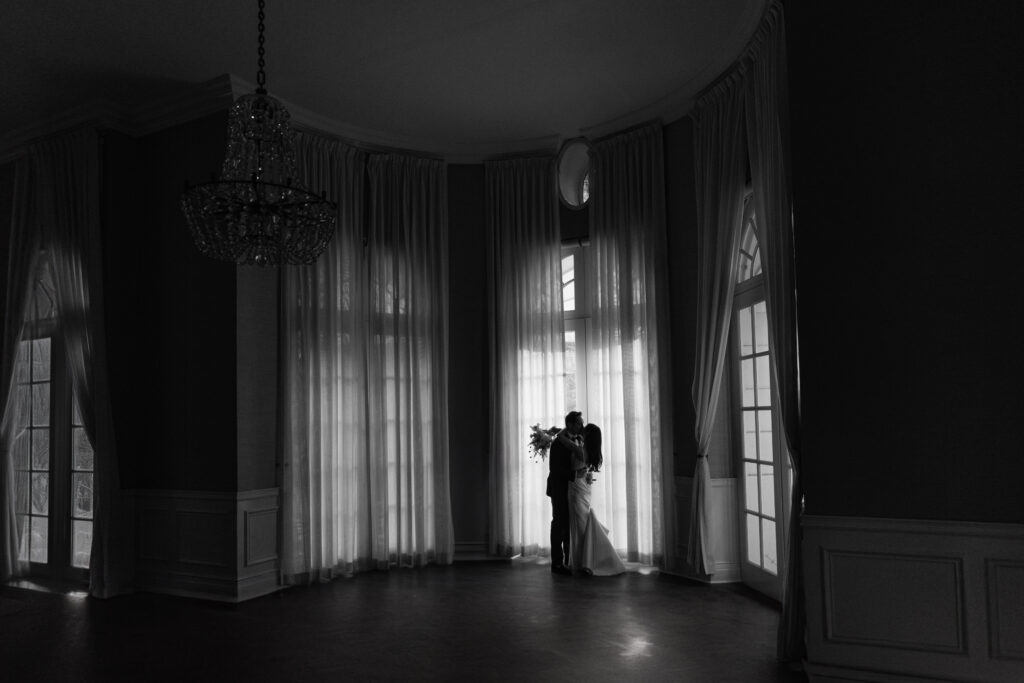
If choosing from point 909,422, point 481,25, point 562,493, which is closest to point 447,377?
point 562,493

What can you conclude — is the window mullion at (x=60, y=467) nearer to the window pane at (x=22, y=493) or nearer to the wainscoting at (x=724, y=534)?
the window pane at (x=22, y=493)

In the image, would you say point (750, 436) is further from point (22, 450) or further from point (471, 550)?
point (22, 450)

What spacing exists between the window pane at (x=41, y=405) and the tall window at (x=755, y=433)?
6534 millimetres

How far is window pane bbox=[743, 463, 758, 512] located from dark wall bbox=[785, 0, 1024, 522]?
2018mm

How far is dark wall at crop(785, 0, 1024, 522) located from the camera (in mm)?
3723

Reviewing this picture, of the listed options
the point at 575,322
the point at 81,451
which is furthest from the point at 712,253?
the point at 81,451

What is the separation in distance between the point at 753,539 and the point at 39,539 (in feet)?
21.9

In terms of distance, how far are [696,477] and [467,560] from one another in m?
2.71

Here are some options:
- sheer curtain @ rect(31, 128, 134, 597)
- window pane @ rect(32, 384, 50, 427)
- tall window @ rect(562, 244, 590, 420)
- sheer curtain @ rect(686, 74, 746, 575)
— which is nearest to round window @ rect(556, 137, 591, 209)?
tall window @ rect(562, 244, 590, 420)

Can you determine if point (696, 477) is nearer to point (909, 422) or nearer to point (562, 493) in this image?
point (562, 493)

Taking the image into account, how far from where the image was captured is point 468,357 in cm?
797

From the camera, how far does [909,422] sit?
3877 mm

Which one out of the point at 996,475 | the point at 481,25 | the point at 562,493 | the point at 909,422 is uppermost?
the point at 481,25

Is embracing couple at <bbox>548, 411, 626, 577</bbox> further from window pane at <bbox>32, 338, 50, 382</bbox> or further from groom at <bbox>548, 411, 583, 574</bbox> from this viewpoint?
window pane at <bbox>32, 338, 50, 382</bbox>
